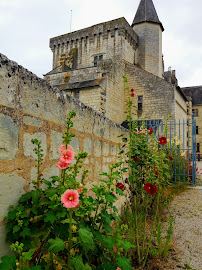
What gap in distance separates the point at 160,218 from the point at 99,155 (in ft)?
5.94

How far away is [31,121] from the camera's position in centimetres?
153

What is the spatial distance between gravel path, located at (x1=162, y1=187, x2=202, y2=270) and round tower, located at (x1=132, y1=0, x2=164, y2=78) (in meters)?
16.8

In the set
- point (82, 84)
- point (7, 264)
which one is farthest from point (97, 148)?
point (82, 84)

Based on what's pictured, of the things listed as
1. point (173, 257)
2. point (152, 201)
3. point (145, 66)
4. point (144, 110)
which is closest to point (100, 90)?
point (144, 110)

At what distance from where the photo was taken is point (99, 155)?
2775 mm

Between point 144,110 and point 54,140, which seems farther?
point 144,110

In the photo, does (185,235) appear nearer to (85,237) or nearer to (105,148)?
(105,148)

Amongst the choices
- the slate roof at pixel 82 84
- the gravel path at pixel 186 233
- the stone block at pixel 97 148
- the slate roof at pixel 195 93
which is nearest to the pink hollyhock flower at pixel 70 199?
the stone block at pixel 97 148

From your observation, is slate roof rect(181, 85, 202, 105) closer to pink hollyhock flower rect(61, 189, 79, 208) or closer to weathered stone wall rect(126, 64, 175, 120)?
weathered stone wall rect(126, 64, 175, 120)

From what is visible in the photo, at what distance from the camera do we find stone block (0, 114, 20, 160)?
1274 millimetres

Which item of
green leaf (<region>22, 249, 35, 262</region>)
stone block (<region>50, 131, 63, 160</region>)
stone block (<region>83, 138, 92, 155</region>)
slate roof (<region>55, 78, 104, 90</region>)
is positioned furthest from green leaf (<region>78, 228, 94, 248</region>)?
slate roof (<region>55, 78, 104, 90</region>)

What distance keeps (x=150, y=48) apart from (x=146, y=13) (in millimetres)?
3746

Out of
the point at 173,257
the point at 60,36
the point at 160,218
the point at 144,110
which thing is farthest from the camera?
the point at 60,36

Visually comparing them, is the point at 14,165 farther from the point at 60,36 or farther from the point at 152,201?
the point at 60,36
